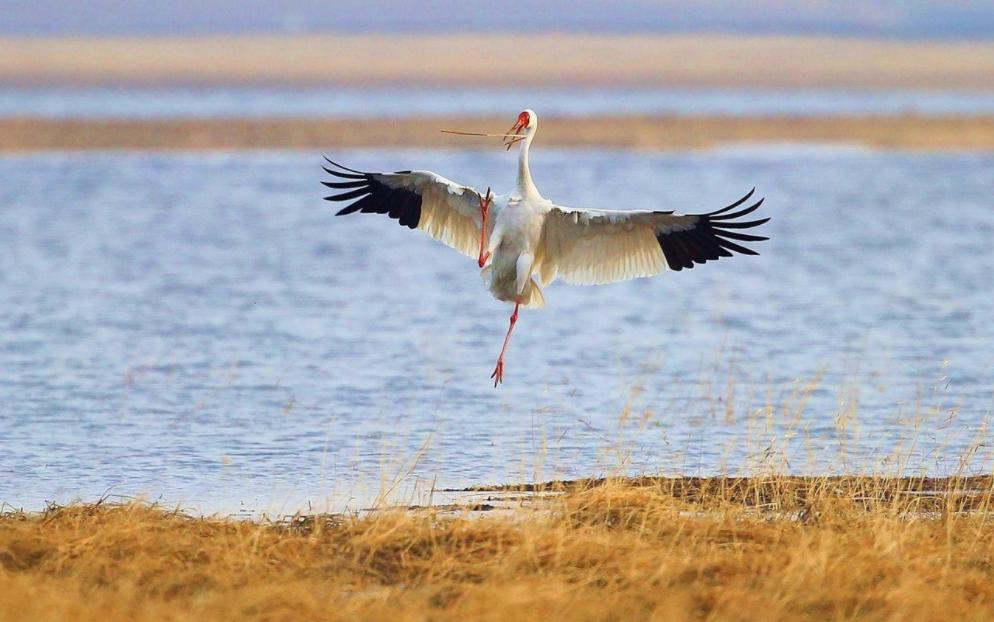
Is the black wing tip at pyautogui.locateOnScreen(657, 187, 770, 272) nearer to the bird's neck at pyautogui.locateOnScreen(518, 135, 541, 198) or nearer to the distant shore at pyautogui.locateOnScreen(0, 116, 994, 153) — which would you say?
the bird's neck at pyautogui.locateOnScreen(518, 135, 541, 198)

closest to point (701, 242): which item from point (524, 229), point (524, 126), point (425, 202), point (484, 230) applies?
point (524, 229)

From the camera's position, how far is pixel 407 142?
4947cm

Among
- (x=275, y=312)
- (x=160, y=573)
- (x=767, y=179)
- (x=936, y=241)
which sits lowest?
(x=160, y=573)

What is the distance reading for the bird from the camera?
11.3m

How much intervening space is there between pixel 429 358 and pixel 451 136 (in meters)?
35.9

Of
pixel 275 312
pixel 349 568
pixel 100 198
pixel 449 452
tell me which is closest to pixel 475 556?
pixel 349 568

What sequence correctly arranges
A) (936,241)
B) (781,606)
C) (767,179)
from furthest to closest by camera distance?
(767,179), (936,241), (781,606)

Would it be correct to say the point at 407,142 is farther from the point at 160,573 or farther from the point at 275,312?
the point at 160,573

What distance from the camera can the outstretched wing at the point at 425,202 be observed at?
1159 centimetres

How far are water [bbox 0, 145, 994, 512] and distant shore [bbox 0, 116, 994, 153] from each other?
1635cm

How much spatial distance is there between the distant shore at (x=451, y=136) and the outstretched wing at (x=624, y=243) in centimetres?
3623

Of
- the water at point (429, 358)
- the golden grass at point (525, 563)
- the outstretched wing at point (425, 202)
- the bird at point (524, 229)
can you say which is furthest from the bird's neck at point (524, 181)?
the golden grass at point (525, 563)

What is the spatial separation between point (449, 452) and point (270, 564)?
13.3ft

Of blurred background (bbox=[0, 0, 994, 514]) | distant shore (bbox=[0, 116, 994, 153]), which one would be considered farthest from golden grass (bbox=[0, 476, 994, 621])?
distant shore (bbox=[0, 116, 994, 153])
